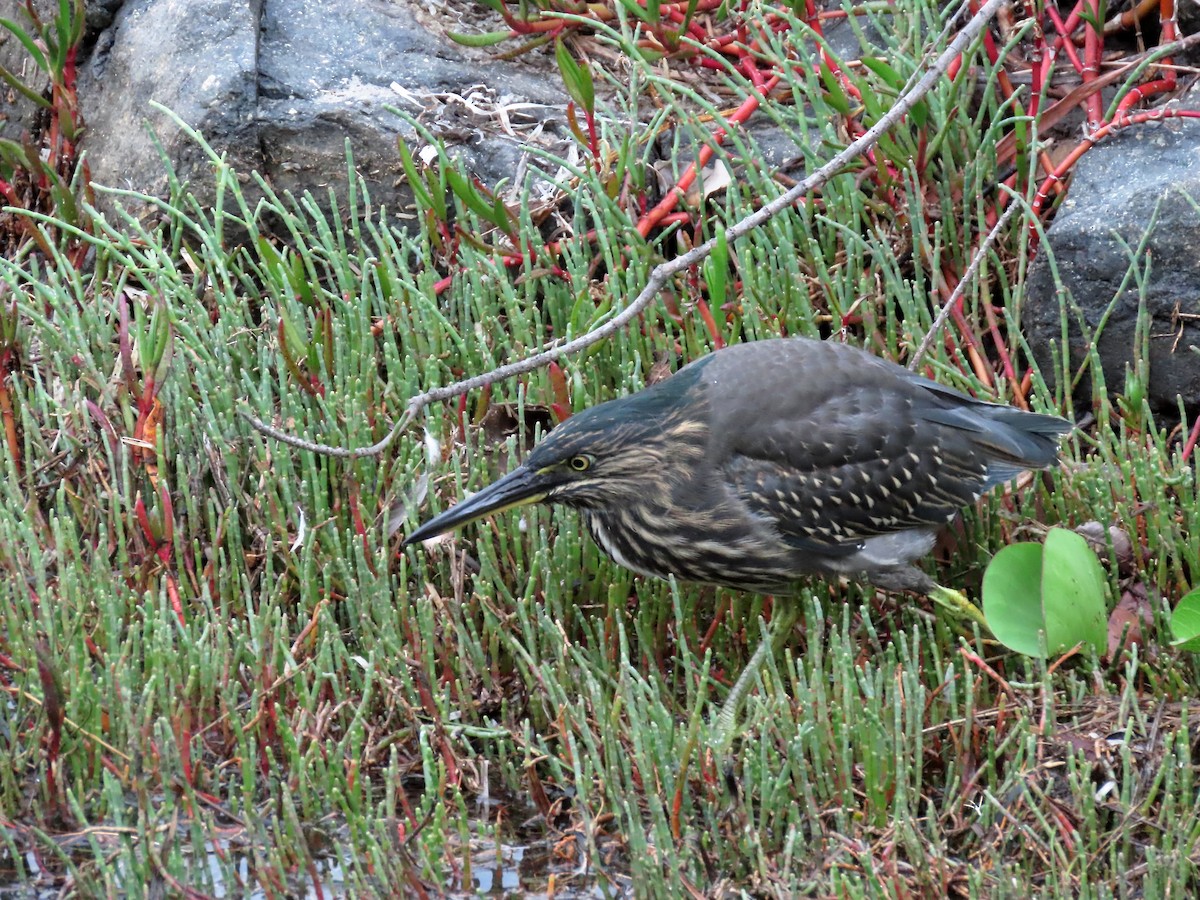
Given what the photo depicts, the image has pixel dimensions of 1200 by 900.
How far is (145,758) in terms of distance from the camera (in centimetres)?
356

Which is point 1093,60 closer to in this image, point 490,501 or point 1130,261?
point 1130,261

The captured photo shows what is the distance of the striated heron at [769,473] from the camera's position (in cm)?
397

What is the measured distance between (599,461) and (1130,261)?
188cm

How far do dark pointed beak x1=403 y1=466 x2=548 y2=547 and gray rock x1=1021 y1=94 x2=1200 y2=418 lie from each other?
176 cm

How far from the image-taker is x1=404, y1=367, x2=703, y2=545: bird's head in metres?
3.94

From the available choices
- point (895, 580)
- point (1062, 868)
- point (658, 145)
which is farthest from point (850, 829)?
point (658, 145)

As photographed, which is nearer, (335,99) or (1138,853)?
(1138,853)

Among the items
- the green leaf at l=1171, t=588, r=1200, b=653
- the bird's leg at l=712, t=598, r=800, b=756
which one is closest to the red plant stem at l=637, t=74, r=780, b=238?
the bird's leg at l=712, t=598, r=800, b=756

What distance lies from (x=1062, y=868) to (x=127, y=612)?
8.25ft

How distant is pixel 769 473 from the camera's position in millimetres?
4000

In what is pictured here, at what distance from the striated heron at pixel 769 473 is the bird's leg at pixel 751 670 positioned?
9cm

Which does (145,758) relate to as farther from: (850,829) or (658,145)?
(658,145)

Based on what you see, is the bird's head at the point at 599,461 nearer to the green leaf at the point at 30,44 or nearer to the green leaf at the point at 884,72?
the green leaf at the point at 884,72

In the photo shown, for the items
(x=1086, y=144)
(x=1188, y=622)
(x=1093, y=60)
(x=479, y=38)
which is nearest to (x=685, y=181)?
(x=479, y=38)
